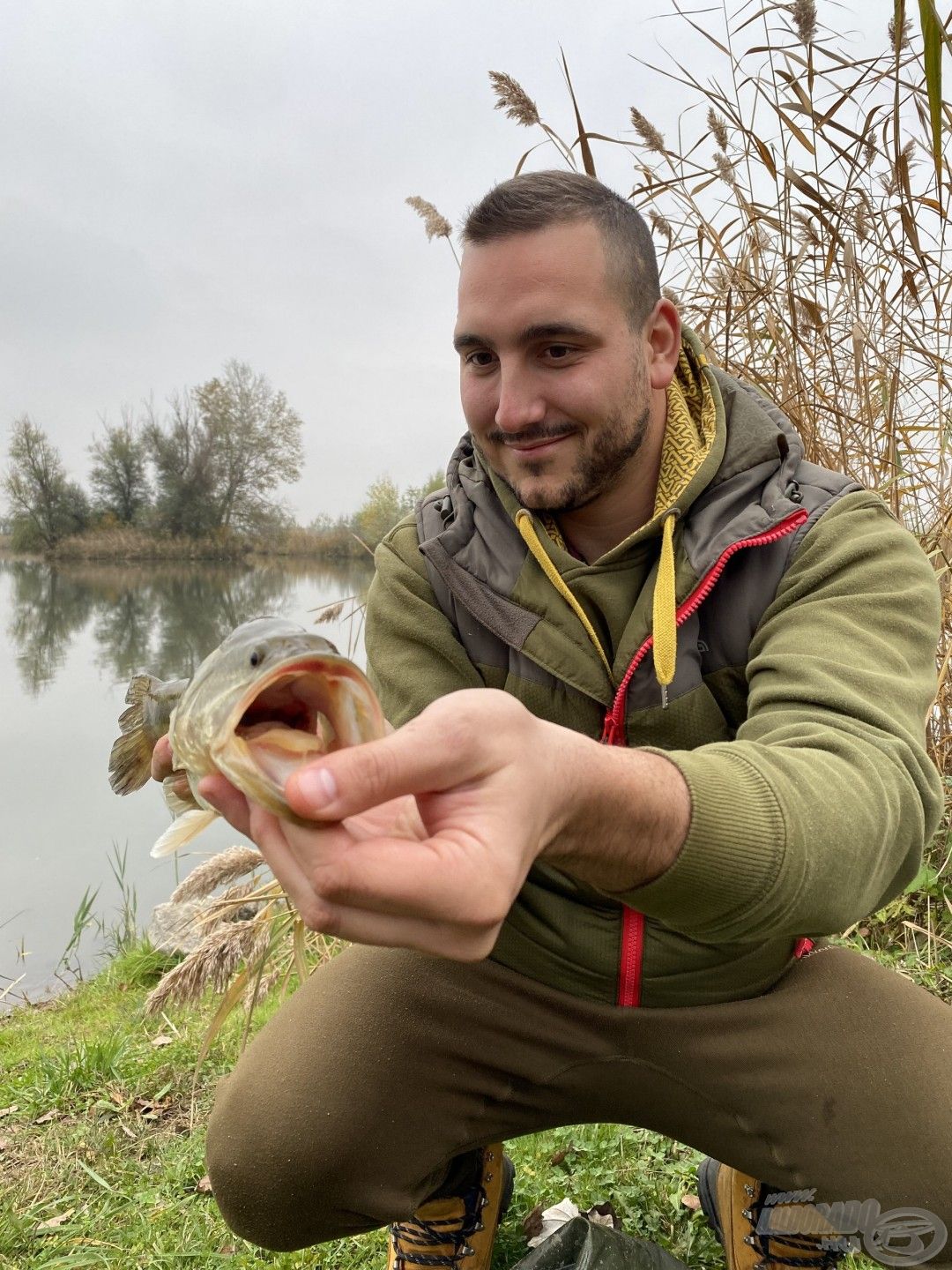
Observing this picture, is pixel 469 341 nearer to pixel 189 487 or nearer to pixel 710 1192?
pixel 710 1192

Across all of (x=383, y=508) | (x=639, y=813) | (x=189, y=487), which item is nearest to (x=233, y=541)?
(x=189, y=487)

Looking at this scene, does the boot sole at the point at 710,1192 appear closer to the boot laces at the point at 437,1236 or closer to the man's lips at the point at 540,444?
the boot laces at the point at 437,1236

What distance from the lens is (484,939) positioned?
1.14 metres

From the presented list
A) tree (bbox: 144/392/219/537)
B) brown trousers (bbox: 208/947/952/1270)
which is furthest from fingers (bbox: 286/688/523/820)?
tree (bbox: 144/392/219/537)

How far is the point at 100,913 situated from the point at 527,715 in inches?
254

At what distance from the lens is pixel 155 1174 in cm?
277

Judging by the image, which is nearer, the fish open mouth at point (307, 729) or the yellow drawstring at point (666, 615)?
the fish open mouth at point (307, 729)

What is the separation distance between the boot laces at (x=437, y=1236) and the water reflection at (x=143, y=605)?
269 centimetres

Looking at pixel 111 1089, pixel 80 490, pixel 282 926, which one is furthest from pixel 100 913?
pixel 80 490

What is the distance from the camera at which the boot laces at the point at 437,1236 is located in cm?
215

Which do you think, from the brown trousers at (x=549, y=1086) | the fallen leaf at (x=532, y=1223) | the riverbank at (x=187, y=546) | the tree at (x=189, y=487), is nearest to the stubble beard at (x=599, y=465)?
the brown trousers at (x=549, y=1086)

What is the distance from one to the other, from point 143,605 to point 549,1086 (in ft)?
90.1

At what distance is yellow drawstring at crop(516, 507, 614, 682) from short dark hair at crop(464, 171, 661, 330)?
0.56 metres

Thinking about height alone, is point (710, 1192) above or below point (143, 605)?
below
